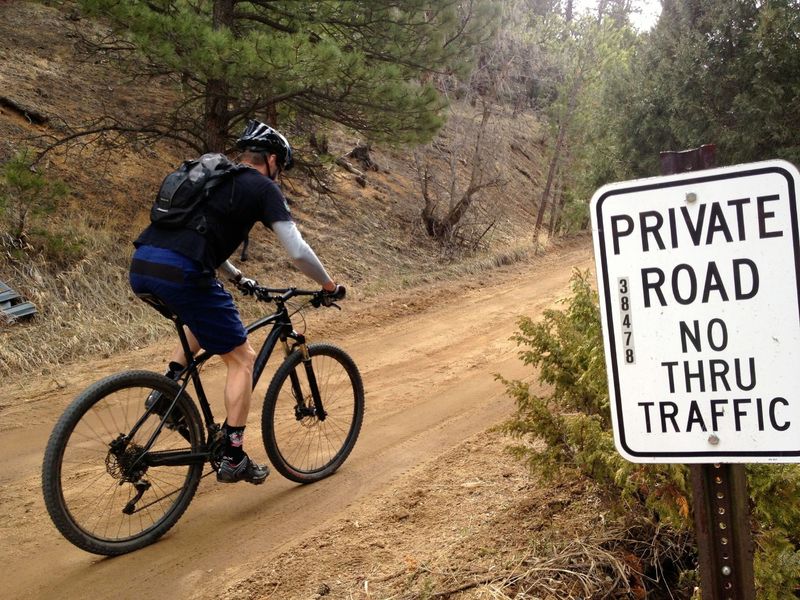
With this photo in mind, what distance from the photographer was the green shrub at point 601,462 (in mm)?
2561

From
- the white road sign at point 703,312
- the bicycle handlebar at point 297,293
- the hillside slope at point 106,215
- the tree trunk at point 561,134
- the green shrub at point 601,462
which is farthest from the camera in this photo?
the tree trunk at point 561,134

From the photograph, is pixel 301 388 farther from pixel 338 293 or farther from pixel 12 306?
pixel 12 306

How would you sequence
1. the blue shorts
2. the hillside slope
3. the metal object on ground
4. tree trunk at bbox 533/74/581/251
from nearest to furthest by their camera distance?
the blue shorts < the metal object on ground < the hillside slope < tree trunk at bbox 533/74/581/251

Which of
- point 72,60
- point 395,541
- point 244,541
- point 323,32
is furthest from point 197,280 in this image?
point 72,60

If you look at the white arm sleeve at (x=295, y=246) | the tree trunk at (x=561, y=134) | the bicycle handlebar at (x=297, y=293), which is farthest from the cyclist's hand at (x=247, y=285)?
the tree trunk at (x=561, y=134)

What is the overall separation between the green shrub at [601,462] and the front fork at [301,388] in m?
1.39

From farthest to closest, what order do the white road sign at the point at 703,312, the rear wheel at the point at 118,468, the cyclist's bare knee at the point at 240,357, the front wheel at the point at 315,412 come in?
1. the front wheel at the point at 315,412
2. the cyclist's bare knee at the point at 240,357
3. the rear wheel at the point at 118,468
4. the white road sign at the point at 703,312

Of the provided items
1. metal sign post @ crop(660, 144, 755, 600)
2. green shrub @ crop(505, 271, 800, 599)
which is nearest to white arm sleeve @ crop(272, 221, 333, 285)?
green shrub @ crop(505, 271, 800, 599)

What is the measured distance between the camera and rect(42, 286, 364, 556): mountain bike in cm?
348

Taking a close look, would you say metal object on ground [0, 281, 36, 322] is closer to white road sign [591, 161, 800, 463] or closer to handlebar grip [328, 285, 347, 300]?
handlebar grip [328, 285, 347, 300]

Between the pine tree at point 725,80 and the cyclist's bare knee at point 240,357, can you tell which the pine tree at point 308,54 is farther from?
the cyclist's bare knee at point 240,357

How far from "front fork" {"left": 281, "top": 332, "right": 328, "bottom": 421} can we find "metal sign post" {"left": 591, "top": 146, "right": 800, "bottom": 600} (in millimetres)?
2923

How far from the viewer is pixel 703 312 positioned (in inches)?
64.9

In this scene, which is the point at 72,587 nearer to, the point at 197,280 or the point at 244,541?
the point at 244,541
